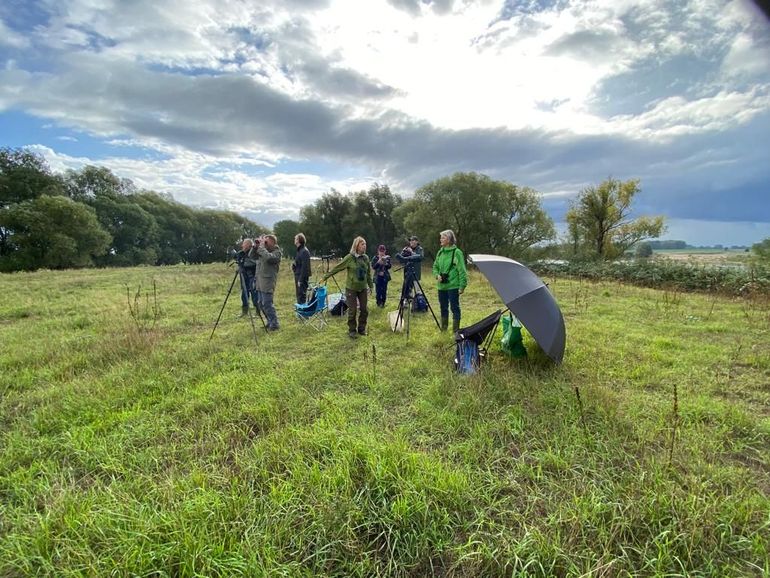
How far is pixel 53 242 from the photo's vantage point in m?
31.6

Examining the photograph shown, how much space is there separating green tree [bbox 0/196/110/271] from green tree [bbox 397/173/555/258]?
105 feet

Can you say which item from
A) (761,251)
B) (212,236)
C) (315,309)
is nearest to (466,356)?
(315,309)

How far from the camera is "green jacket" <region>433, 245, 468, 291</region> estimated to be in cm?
655

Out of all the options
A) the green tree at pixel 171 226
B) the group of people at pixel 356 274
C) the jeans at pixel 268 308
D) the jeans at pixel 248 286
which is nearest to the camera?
the group of people at pixel 356 274

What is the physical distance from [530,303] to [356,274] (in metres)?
3.43

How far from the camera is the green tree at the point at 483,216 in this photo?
1176 inches

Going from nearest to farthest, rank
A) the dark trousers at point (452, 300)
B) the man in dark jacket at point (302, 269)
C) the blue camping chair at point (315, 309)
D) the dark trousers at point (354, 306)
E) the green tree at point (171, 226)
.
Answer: the dark trousers at point (452, 300) → the dark trousers at point (354, 306) → the blue camping chair at point (315, 309) → the man in dark jacket at point (302, 269) → the green tree at point (171, 226)

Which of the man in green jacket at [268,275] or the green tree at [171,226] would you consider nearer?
the man in green jacket at [268,275]

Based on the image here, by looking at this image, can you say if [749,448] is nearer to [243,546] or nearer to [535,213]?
[243,546]

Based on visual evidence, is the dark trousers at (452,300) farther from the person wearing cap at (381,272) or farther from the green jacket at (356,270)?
the person wearing cap at (381,272)

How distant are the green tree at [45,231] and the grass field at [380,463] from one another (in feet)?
116

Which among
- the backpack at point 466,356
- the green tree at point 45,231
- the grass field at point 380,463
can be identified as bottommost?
the grass field at point 380,463

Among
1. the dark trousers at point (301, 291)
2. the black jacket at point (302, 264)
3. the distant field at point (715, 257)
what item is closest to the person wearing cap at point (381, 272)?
the black jacket at point (302, 264)

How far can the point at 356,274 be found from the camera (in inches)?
268
